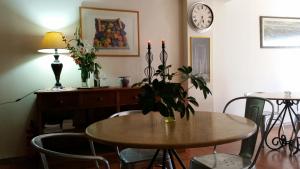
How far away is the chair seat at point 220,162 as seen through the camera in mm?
1775

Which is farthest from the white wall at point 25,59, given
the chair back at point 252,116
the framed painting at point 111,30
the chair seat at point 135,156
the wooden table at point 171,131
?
the chair back at point 252,116

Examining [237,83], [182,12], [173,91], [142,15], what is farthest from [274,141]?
[173,91]

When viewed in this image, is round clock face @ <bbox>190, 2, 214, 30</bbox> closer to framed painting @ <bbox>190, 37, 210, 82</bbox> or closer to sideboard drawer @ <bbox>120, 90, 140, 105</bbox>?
framed painting @ <bbox>190, 37, 210, 82</bbox>

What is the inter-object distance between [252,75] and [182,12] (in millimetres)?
1661

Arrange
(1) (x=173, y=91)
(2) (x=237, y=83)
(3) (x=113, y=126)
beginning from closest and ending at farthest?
(1) (x=173, y=91) → (3) (x=113, y=126) → (2) (x=237, y=83)

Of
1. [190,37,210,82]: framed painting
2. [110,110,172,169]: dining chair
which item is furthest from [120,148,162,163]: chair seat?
[190,37,210,82]: framed painting

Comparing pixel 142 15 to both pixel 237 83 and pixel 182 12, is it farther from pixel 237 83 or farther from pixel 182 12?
pixel 237 83

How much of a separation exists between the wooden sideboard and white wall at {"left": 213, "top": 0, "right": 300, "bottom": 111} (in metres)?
1.71

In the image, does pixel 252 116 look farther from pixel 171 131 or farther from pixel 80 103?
pixel 80 103

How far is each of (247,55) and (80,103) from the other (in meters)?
2.94

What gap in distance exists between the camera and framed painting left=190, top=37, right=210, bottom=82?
13.2 feet

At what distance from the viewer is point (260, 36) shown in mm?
4602

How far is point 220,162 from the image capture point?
1.86 metres

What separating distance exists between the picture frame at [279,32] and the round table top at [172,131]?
10.8 feet
